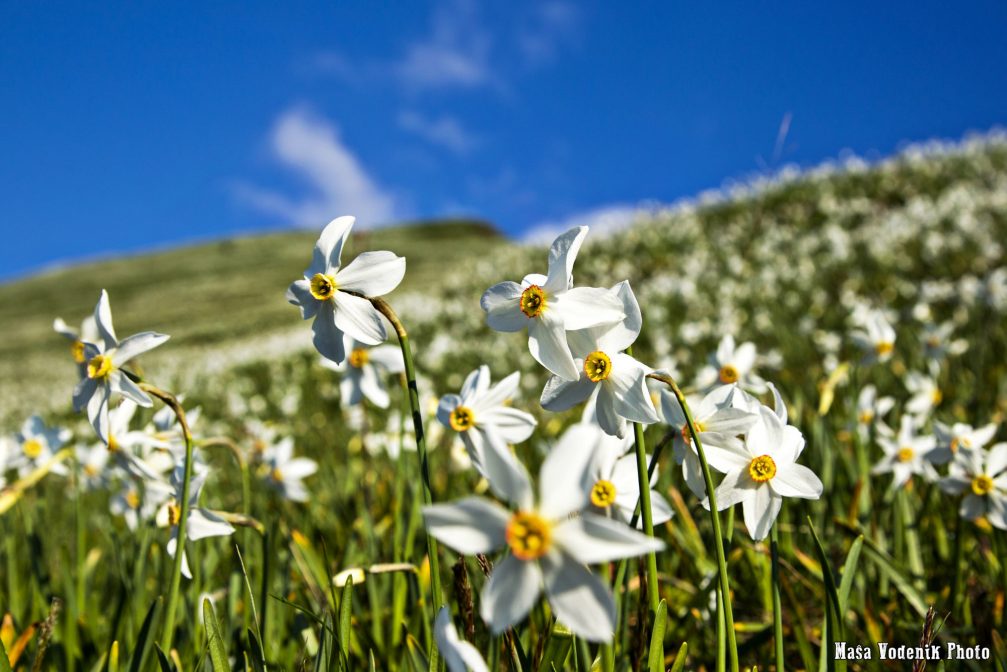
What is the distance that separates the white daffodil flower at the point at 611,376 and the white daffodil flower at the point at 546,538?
341 millimetres

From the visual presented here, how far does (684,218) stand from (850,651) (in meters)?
13.3

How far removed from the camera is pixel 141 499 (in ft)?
6.60

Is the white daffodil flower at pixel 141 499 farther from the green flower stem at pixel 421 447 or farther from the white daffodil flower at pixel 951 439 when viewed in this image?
the white daffodil flower at pixel 951 439

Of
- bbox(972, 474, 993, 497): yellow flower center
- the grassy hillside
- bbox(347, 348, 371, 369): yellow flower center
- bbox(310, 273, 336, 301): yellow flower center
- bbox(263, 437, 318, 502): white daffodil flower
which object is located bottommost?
bbox(972, 474, 993, 497): yellow flower center

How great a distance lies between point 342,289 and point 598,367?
0.43 m

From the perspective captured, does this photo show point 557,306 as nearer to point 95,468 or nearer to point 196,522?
point 196,522

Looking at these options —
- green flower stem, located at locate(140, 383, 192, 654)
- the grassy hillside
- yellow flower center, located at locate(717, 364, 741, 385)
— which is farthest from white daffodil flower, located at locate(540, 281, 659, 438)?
the grassy hillside

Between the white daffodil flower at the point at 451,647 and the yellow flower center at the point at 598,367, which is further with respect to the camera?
the yellow flower center at the point at 598,367

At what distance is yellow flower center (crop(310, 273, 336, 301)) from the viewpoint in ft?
3.62

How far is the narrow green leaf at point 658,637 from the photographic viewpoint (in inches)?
38.9

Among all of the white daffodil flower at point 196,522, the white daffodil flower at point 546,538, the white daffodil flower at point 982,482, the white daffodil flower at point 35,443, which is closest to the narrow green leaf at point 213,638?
the white daffodil flower at point 196,522

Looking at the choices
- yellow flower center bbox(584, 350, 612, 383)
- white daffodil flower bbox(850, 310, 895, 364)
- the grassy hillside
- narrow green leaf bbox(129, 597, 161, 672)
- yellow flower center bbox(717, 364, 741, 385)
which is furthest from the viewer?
the grassy hillside

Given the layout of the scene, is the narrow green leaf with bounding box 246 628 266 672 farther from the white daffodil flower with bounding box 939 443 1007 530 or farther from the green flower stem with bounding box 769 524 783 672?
the white daffodil flower with bounding box 939 443 1007 530

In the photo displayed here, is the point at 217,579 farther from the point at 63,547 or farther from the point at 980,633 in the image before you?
the point at 980,633
